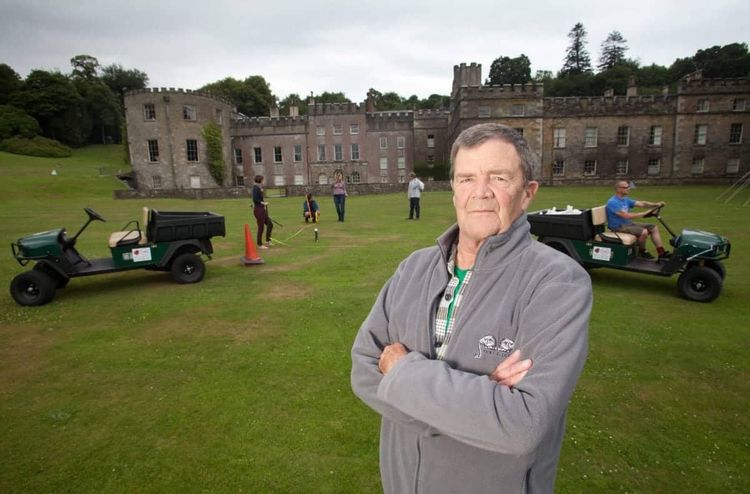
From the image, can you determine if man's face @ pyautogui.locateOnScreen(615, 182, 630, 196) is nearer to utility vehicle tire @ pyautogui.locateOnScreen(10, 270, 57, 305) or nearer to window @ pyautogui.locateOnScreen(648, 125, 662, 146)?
utility vehicle tire @ pyautogui.locateOnScreen(10, 270, 57, 305)

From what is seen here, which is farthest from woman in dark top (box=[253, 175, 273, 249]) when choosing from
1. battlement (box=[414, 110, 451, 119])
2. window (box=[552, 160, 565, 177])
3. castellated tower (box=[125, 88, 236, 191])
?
battlement (box=[414, 110, 451, 119])

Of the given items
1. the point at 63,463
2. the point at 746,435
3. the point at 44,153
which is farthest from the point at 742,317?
the point at 44,153

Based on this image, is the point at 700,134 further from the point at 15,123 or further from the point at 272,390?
the point at 15,123

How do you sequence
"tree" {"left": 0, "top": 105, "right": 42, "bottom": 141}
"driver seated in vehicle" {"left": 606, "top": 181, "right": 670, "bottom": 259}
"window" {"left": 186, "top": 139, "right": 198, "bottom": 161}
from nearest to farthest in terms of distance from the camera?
1. "driver seated in vehicle" {"left": 606, "top": 181, "right": 670, "bottom": 259}
2. "window" {"left": 186, "top": 139, "right": 198, "bottom": 161}
3. "tree" {"left": 0, "top": 105, "right": 42, "bottom": 141}

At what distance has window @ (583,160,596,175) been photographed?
4137 cm

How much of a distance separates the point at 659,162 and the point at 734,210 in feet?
87.8

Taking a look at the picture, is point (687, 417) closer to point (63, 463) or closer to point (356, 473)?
point (356, 473)

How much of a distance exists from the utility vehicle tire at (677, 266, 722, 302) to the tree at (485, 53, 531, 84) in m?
81.0

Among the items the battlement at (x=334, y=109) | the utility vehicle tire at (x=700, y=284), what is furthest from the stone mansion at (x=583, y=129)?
the utility vehicle tire at (x=700, y=284)

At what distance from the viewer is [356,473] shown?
3.12m

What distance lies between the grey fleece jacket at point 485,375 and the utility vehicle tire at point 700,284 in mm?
6921

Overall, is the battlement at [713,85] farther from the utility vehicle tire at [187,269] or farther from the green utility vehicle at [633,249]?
the utility vehicle tire at [187,269]

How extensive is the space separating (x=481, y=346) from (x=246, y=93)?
261 ft

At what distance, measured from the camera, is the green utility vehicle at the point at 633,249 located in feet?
22.4
